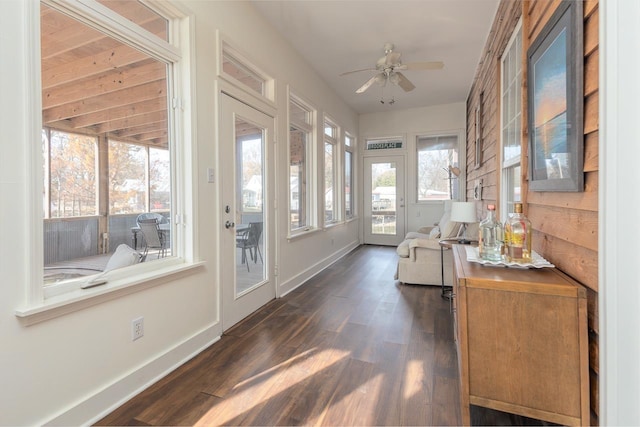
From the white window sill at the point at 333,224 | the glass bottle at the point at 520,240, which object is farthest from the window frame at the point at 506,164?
the white window sill at the point at 333,224

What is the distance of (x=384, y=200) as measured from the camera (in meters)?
7.01

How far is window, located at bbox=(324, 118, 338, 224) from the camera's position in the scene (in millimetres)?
5262

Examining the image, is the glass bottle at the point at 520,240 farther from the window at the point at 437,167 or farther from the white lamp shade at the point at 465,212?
the window at the point at 437,167

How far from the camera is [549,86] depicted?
1630mm

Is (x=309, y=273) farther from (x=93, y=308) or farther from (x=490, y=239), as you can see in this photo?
(x=93, y=308)

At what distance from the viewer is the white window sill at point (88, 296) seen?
4.39 feet

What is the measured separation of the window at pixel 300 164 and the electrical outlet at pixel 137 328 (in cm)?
211

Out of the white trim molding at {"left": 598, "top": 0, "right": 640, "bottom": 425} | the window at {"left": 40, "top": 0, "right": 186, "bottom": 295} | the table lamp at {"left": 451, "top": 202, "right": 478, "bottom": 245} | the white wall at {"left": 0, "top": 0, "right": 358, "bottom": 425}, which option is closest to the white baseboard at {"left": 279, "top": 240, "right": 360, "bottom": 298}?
the white wall at {"left": 0, "top": 0, "right": 358, "bottom": 425}

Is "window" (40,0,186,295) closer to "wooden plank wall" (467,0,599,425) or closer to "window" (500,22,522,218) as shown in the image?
"wooden plank wall" (467,0,599,425)

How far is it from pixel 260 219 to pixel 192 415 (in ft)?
6.27

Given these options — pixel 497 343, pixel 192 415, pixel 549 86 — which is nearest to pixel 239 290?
pixel 192 415

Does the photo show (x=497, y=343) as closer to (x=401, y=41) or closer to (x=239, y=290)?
(x=239, y=290)

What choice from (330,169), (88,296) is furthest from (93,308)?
(330,169)

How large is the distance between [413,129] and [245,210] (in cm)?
485
